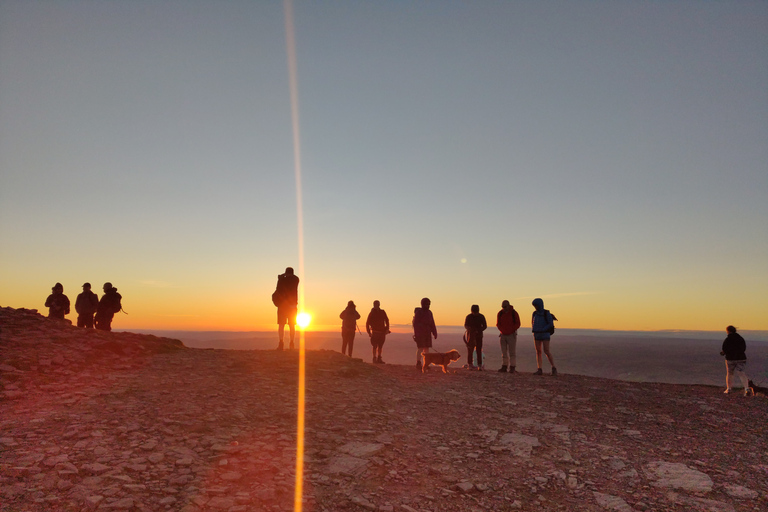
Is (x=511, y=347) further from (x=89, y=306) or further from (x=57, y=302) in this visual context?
(x=57, y=302)

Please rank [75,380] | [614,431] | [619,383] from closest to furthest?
[614,431], [75,380], [619,383]

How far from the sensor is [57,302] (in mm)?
18031

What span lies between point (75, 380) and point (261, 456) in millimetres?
6401

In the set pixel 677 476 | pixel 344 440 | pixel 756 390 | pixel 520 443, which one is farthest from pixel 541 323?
pixel 344 440

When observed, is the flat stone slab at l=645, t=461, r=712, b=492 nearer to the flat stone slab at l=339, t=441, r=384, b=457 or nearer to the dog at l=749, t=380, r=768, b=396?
the flat stone slab at l=339, t=441, r=384, b=457

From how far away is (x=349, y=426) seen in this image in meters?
9.23

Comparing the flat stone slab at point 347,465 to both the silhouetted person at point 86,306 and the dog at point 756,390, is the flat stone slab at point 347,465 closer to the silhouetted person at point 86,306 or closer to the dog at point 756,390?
the dog at point 756,390

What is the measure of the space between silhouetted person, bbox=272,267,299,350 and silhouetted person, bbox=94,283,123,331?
25.5 ft

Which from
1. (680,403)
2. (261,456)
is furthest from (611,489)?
(680,403)

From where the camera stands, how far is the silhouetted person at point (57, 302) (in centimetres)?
1798

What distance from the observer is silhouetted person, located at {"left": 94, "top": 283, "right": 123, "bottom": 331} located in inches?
714

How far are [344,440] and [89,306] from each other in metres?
15.1

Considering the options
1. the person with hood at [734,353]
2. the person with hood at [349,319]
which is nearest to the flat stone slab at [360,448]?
the person with hood at [349,319]

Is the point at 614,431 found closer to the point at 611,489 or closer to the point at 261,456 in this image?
the point at 611,489
